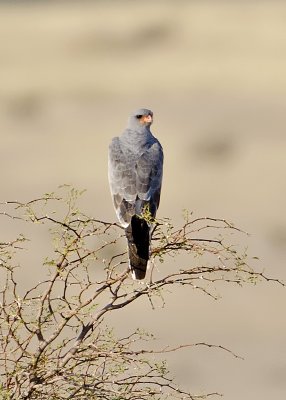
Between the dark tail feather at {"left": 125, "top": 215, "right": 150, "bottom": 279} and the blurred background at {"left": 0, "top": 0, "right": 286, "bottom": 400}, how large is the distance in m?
9.55

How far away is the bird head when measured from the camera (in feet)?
28.2

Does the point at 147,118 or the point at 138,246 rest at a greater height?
the point at 147,118

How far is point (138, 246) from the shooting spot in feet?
23.4

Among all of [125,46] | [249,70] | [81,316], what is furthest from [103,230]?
[125,46]

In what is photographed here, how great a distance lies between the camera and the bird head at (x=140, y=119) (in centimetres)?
860

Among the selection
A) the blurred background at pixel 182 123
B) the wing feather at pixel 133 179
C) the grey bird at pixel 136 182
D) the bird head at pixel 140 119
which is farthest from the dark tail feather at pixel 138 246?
the blurred background at pixel 182 123

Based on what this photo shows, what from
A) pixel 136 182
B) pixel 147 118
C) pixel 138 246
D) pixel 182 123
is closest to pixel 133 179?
pixel 136 182

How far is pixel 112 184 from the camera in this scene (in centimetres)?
792

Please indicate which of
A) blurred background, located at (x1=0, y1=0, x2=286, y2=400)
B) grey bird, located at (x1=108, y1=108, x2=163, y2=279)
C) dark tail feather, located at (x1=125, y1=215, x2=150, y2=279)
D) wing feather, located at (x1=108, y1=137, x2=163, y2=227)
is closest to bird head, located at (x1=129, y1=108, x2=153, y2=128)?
grey bird, located at (x1=108, y1=108, x2=163, y2=279)

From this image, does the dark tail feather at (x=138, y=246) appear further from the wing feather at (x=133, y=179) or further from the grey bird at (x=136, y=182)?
the wing feather at (x=133, y=179)

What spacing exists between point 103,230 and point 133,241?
114cm

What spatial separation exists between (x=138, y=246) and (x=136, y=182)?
2.45ft

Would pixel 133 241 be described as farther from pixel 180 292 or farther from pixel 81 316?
pixel 180 292

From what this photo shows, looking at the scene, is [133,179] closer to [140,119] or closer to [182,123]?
[140,119]
